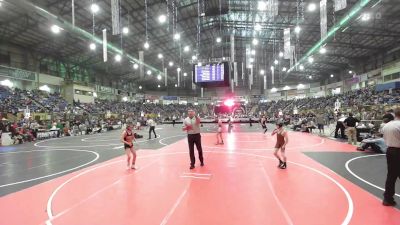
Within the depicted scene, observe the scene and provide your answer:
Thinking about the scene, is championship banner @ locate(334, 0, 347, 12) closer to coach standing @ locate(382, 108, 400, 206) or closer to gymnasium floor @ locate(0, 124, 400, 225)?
gymnasium floor @ locate(0, 124, 400, 225)

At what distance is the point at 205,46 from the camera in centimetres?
4984

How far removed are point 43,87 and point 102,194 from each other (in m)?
38.4

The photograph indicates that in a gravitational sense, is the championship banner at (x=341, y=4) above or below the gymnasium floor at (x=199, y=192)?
above

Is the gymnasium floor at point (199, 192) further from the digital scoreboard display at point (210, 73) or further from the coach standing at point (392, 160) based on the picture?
the digital scoreboard display at point (210, 73)

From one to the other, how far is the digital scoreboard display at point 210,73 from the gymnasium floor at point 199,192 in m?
10.8

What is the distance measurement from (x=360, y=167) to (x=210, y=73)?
526 inches

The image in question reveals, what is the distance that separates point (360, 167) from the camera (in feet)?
27.8

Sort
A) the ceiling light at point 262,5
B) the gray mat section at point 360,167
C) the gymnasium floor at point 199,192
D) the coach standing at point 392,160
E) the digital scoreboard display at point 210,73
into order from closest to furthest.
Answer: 1. the gymnasium floor at point 199,192
2. the coach standing at point 392,160
3. the gray mat section at point 360,167
4. the digital scoreboard display at point 210,73
5. the ceiling light at point 262,5

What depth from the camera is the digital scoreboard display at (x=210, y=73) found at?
20.0 m

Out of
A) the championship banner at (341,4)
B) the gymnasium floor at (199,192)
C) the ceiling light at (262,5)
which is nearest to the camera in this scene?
the gymnasium floor at (199,192)

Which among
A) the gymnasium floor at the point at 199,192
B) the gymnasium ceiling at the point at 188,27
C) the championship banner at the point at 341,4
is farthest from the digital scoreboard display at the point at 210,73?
the gymnasium floor at the point at 199,192

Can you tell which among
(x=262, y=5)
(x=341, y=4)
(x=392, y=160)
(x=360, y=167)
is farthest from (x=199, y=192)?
(x=262, y=5)

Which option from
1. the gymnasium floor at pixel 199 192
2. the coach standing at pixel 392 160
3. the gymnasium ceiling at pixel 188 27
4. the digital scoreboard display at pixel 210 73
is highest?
the gymnasium ceiling at pixel 188 27

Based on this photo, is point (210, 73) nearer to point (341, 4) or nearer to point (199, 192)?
point (341, 4)
